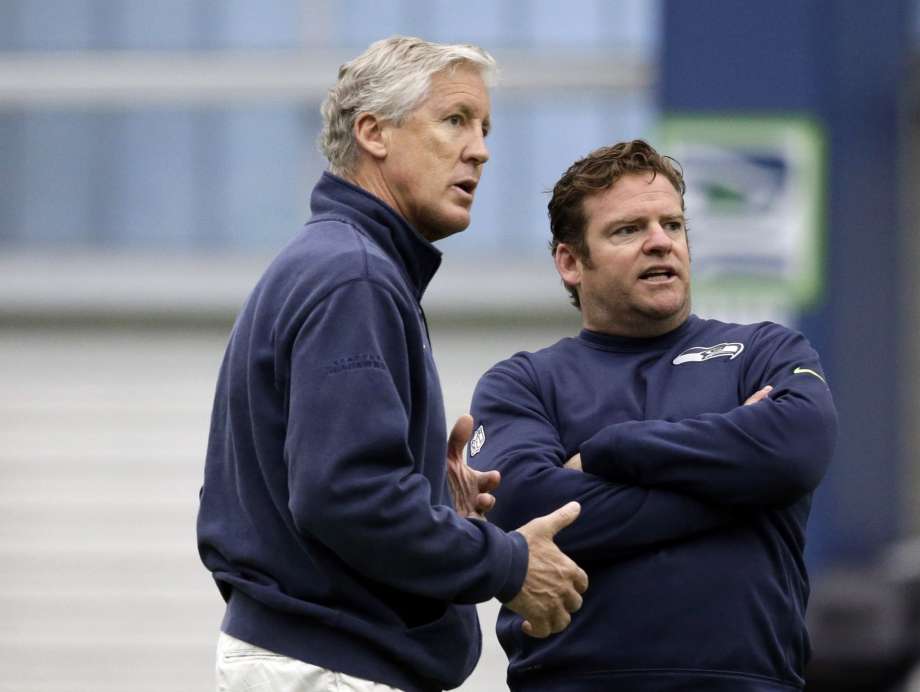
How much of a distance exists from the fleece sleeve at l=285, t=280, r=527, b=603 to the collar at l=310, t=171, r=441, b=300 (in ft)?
0.66

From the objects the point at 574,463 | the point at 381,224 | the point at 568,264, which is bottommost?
the point at 574,463

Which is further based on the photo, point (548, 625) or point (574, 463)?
point (574, 463)

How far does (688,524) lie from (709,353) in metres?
0.37

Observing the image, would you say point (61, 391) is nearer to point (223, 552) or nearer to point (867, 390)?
point (867, 390)

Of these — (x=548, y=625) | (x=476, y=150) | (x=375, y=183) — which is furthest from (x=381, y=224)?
(x=548, y=625)

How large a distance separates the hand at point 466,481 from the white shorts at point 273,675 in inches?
16.8

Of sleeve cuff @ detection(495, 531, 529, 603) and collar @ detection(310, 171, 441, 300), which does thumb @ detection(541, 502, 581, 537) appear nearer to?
sleeve cuff @ detection(495, 531, 529, 603)

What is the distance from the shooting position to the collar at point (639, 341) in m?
3.34

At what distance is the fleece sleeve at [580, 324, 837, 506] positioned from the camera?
303cm

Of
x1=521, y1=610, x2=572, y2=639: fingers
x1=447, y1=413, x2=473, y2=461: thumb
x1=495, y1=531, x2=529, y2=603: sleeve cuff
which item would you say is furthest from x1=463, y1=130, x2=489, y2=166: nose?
x1=521, y1=610, x2=572, y2=639: fingers

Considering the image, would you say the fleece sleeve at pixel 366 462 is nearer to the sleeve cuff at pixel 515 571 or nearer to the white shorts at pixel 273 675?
the sleeve cuff at pixel 515 571

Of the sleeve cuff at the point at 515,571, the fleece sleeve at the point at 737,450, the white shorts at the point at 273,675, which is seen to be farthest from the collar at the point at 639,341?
the white shorts at the point at 273,675

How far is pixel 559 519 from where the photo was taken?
300 centimetres

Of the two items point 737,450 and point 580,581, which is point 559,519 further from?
point 737,450
